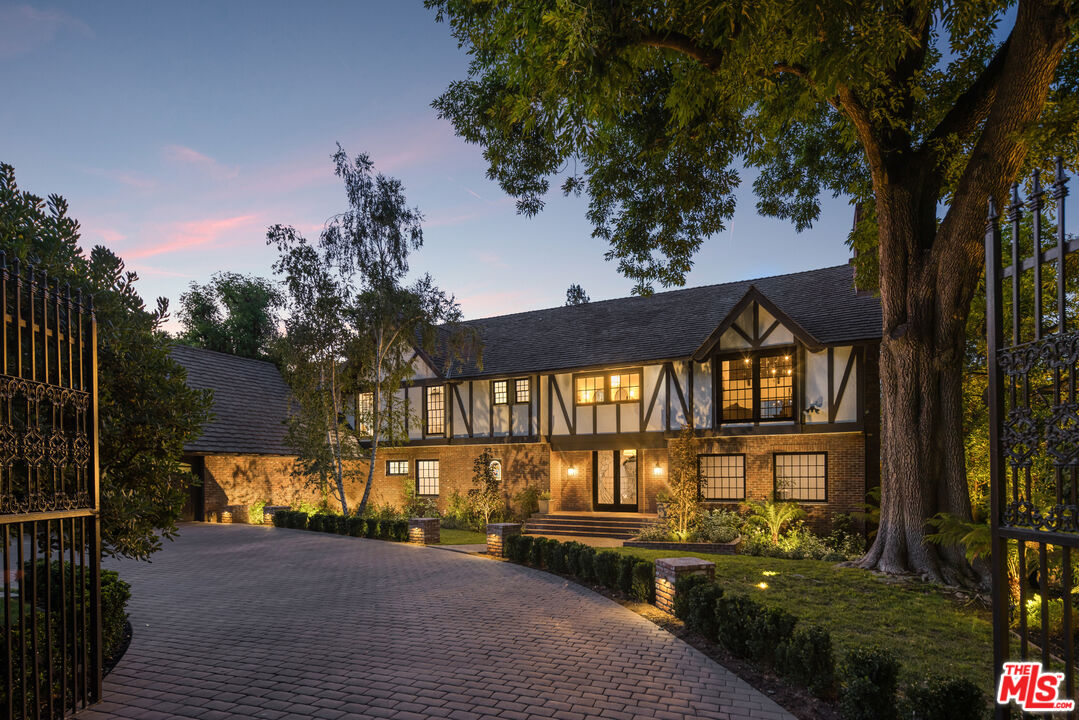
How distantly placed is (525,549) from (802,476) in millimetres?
8928

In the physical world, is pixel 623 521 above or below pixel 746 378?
below

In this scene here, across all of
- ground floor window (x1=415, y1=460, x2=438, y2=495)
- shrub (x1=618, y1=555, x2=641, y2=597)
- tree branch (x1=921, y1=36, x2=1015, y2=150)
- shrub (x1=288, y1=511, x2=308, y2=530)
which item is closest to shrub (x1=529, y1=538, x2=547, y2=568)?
shrub (x1=618, y1=555, x2=641, y2=597)

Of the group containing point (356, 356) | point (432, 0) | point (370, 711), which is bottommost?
point (370, 711)

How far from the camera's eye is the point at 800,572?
40.3 ft

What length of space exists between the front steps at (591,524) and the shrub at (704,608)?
10.9 m

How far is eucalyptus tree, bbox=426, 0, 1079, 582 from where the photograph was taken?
7922 mm

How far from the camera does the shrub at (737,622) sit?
712 cm

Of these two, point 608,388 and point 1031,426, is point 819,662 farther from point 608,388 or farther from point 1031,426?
point 608,388

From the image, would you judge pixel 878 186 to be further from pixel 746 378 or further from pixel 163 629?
pixel 163 629

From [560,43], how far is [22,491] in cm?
682

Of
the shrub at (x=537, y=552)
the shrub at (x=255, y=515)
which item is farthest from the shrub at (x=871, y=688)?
the shrub at (x=255, y=515)

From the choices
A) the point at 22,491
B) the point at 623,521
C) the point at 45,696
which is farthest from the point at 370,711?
the point at 623,521

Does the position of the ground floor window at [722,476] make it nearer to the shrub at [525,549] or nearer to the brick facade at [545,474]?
the brick facade at [545,474]

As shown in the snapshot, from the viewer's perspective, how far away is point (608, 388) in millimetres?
21969
